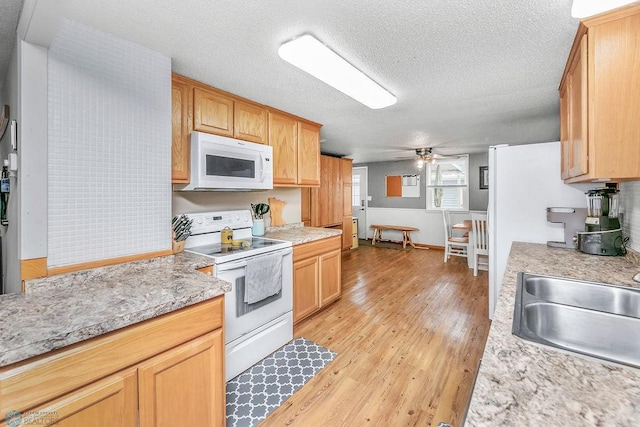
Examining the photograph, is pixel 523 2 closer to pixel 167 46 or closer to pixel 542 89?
pixel 542 89

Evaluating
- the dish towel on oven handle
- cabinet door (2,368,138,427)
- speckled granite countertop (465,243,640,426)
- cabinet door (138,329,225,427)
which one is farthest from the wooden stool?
cabinet door (2,368,138,427)

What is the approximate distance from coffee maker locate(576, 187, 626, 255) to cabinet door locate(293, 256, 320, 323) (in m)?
2.14

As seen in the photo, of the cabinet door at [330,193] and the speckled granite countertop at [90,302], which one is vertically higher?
the cabinet door at [330,193]

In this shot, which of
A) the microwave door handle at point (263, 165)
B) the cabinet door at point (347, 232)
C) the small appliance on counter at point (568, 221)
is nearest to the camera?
the small appliance on counter at point (568, 221)

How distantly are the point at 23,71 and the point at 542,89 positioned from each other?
3370 mm

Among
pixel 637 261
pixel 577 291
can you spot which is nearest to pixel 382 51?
pixel 577 291

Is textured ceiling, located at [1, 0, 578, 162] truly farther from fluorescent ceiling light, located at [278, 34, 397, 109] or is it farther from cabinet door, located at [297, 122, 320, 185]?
cabinet door, located at [297, 122, 320, 185]

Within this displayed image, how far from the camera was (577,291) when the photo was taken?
4.51 ft

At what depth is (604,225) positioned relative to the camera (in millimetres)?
1868

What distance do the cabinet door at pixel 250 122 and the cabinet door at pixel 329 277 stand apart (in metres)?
1.35

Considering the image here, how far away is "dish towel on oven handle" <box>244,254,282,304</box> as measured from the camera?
2.03 m

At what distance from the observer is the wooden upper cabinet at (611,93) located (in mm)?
1195

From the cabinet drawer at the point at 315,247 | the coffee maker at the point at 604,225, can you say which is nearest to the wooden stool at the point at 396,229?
the cabinet drawer at the point at 315,247

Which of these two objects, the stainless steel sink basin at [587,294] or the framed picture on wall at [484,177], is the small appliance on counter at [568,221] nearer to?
the stainless steel sink basin at [587,294]
